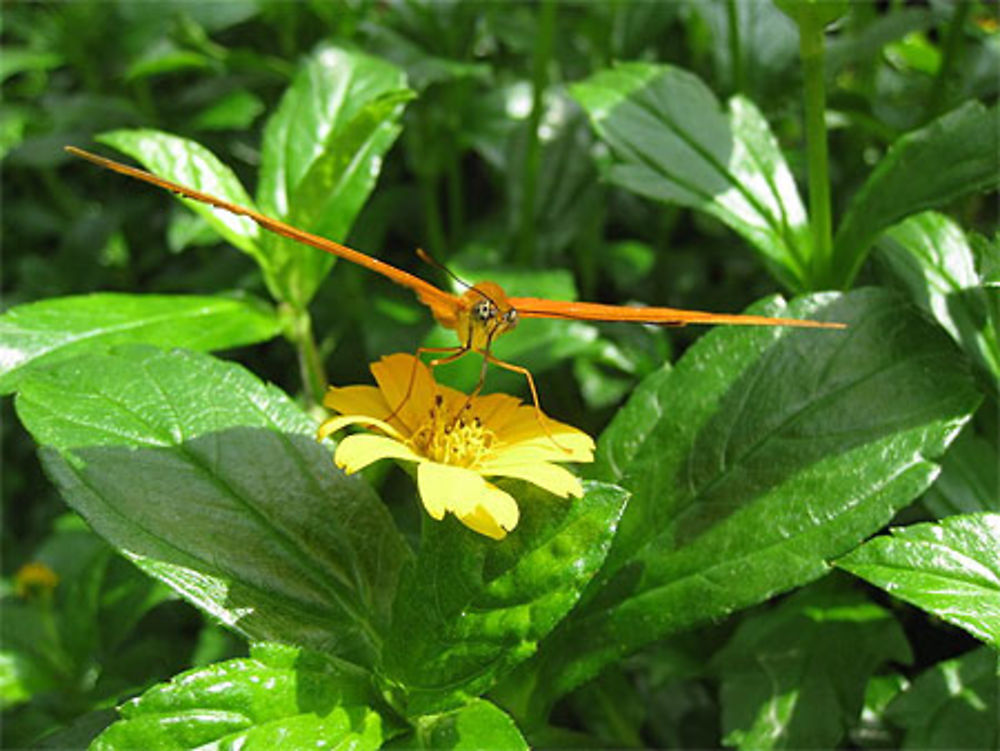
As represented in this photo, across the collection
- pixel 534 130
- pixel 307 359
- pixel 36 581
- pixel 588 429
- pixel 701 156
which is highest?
pixel 701 156

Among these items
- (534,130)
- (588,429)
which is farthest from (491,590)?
(534,130)

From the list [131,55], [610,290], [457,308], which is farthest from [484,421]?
[131,55]

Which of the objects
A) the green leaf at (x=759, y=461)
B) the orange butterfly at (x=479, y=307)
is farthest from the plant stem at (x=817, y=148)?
the orange butterfly at (x=479, y=307)

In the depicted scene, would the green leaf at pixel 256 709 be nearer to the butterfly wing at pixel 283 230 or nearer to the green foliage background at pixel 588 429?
the green foliage background at pixel 588 429

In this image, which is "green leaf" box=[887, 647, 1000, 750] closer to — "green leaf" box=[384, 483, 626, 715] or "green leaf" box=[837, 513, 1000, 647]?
"green leaf" box=[837, 513, 1000, 647]

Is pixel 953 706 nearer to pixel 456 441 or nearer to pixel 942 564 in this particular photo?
pixel 942 564

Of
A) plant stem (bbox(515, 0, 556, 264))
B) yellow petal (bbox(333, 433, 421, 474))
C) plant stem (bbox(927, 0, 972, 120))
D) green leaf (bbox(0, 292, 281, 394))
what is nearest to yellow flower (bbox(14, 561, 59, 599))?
green leaf (bbox(0, 292, 281, 394))
